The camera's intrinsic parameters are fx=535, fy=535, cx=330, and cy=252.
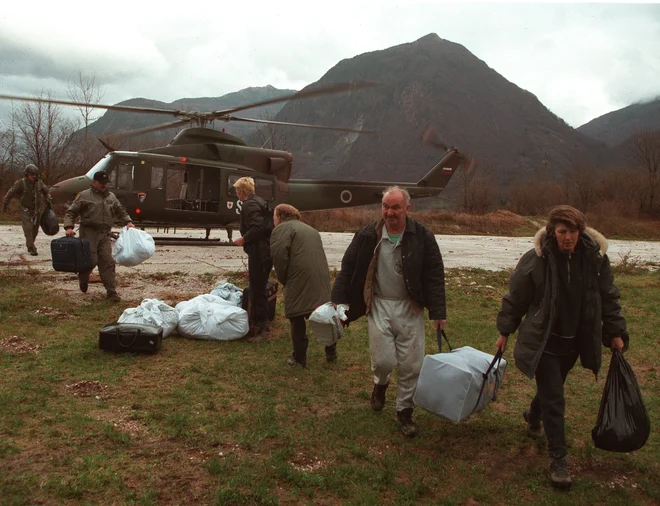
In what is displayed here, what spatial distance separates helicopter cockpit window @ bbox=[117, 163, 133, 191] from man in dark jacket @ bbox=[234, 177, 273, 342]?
7997mm

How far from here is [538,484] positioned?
334 cm

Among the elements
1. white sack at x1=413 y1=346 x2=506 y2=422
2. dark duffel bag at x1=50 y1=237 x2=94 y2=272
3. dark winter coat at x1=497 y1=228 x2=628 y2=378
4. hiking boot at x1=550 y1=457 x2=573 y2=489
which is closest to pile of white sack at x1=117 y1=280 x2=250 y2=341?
dark duffel bag at x1=50 y1=237 x2=94 y2=272

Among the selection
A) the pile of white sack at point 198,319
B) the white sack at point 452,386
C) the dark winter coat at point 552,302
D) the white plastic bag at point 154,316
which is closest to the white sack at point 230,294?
the pile of white sack at point 198,319

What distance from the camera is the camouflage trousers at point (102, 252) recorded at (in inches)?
291

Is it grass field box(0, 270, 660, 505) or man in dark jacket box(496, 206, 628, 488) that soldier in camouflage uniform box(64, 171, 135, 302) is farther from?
man in dark jacket box(496, 206, 628, 488)

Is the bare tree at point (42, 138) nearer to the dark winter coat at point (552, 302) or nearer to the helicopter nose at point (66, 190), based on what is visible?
the helicopter nose at point (66, 190)

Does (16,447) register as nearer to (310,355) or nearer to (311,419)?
Answer: (311,419)

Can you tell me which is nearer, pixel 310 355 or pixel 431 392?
pixel 431 392

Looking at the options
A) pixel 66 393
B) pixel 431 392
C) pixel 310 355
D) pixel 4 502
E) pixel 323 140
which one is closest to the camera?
pixel 4 502

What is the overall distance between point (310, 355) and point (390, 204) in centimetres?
249

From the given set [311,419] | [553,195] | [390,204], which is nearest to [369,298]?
[390,204]

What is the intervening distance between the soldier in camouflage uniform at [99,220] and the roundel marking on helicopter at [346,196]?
982 centimetres

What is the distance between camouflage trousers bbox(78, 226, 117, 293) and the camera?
7.38 m

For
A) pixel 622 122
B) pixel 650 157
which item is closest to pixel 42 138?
pixel 650 157
